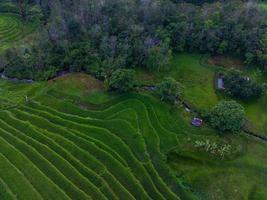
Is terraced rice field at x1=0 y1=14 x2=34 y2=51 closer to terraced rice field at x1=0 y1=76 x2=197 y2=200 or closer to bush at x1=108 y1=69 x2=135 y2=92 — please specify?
terraced rice field at x1=0 y1=76 x2=197 y2=200

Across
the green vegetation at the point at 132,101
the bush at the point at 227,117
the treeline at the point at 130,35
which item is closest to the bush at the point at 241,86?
the green vegetation at the point at 132,101

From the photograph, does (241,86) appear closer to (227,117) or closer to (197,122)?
(227,117)

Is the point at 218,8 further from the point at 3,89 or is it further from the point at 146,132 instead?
the point at 3,89

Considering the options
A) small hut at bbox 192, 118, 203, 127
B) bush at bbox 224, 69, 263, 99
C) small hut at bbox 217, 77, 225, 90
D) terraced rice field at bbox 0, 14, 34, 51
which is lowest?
small hut at bbox 192, 118, 203, 127

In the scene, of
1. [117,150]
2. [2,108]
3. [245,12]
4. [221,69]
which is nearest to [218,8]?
[245,12]

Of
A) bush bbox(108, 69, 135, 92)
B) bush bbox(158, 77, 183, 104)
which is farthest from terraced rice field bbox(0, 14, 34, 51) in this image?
bush bbox(158, 77, 183, 104)

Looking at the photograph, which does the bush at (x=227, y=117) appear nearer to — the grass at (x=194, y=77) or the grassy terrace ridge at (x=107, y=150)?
the grassy terrace ridge at (x=107, y=150)
